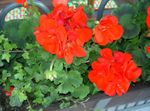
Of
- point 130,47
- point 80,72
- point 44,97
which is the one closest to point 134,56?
point 130,47

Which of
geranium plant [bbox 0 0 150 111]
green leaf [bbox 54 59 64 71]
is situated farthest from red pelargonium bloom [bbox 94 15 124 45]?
green leaf [bbox 54 59 64 71]

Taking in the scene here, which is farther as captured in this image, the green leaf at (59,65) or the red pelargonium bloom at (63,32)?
the green leaf at (59,65)

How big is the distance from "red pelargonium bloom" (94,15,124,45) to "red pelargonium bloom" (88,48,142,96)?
0.06m

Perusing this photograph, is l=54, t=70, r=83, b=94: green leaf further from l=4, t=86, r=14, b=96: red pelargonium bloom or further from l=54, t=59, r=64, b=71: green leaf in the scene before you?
l=4, t=86, r=14, b=96: red pelargonium bloom

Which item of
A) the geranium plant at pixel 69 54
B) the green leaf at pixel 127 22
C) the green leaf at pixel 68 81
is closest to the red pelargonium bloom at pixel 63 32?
the geranium plant at pixel 69 54

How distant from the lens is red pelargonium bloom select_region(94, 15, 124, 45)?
725 mm

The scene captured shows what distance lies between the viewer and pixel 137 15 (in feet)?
3.07

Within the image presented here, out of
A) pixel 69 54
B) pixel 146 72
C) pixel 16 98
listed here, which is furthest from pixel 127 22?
pixel 16 98

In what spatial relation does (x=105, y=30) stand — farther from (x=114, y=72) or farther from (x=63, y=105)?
(x=63, y=105)

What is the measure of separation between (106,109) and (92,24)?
283mm

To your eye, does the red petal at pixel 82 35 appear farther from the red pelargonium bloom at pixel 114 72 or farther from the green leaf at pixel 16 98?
the green leaf at pixel 16 98

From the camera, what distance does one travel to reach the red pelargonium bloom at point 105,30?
2.38ft

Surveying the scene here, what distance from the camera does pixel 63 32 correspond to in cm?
66

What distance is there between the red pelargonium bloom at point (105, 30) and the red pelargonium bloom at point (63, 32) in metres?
0.03
